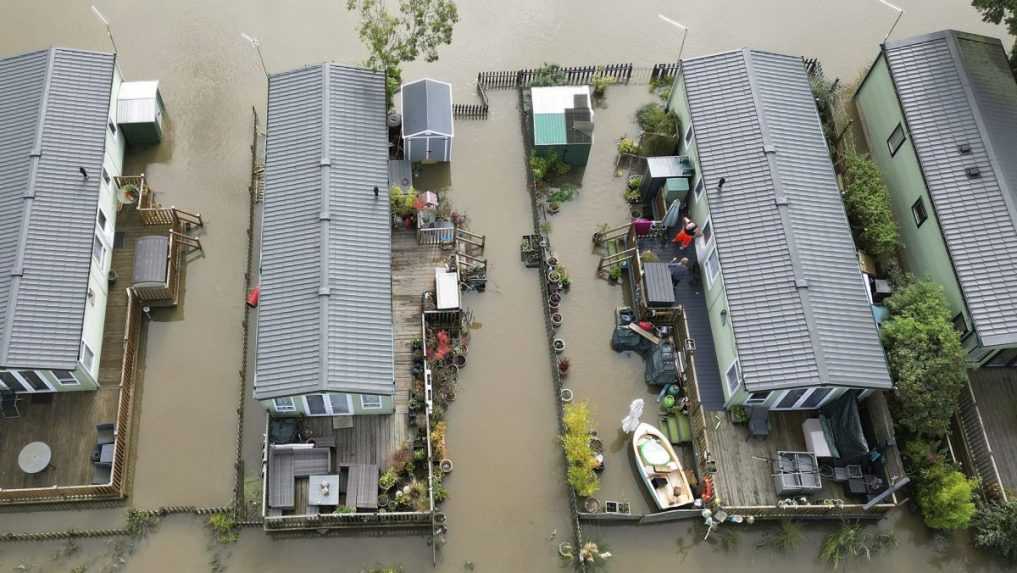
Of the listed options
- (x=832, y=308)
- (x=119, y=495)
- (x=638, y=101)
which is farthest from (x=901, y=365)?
(x=119, y=495)

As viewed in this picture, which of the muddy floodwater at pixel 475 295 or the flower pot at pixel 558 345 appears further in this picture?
the flower pot at pixel 558 345

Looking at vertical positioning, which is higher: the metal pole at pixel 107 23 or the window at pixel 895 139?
the metal pole at pixel 107 23

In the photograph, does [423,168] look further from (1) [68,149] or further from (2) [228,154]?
(1) [68,149]

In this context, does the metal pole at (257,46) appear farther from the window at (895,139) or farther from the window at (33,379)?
the window at (895,139)

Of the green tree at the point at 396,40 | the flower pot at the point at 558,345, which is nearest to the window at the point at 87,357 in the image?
the green tree at the point at 396,40

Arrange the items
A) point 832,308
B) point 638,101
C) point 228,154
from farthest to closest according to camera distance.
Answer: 1. point 638,101
2. point 228,154
3. point 832,308

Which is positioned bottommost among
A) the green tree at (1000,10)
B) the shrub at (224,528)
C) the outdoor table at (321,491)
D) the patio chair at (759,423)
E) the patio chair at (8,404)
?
the shrub at (224,528)
